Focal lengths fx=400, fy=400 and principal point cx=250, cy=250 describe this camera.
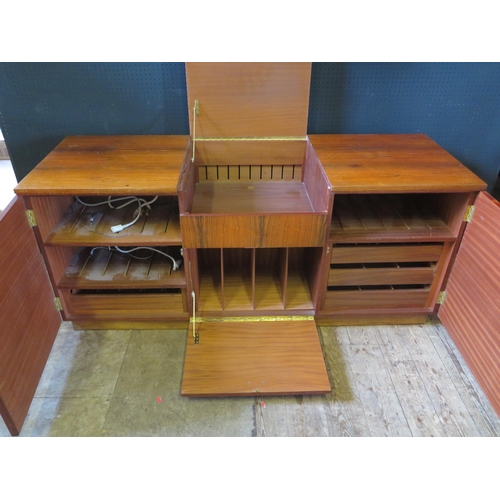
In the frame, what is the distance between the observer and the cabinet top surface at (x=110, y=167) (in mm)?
1414

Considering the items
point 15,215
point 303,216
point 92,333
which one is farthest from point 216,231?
point 92,333

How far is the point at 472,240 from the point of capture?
5.01ft

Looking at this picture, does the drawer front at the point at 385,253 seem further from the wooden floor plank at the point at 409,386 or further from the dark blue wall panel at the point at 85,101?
the dark blue wall panel at the point at 85,101

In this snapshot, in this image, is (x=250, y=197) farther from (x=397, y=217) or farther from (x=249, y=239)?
(x=397, y=217)

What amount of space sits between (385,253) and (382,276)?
11cm

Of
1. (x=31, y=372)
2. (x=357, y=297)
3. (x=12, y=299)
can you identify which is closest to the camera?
(x=12, y=299)

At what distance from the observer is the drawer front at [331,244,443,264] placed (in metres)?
1.65

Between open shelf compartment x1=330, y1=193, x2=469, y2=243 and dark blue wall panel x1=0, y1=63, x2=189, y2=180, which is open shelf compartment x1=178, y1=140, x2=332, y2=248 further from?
dark blue wall panel x1=0, y1=63, x2=189, y2=180

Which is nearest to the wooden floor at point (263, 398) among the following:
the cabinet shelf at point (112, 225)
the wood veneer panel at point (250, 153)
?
the cabinet shelf at point (112, 225)

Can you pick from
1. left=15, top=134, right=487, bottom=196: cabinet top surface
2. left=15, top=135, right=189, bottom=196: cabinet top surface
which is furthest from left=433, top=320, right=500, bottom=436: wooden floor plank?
left=15, top=135, right=189, bottom=196: cabinet top surface

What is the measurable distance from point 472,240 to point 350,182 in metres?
0.53

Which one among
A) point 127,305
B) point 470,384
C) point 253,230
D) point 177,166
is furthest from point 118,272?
point 470,384

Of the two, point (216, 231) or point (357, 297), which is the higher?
point (216, 231)

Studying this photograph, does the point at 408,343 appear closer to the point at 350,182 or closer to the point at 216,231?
the point at 350,182
